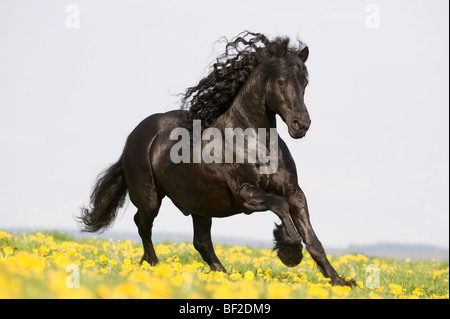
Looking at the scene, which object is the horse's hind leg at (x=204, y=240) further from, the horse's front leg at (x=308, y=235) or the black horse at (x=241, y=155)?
the horse's front leg at (x=308, y=235)

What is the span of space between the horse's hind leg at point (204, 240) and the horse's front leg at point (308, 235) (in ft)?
6.35

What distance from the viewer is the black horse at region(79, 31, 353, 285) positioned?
22.1ft

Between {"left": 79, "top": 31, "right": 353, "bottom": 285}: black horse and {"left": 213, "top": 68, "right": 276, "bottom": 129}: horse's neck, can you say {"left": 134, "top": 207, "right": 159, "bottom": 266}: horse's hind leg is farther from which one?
{"left": 213, "top": 68, "right": 276, "bottom": 129}: horse's neck

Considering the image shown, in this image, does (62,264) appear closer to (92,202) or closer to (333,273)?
(333,273)

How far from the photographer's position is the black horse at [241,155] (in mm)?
6738

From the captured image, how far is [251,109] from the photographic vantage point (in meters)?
7.11

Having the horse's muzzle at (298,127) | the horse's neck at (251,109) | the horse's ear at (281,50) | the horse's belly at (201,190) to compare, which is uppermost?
the horse's ear at (281,50)

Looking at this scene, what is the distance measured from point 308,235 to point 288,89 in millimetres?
1595

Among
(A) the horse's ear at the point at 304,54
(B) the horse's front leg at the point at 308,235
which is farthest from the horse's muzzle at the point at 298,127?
(A) the horse's ear at the point at 304,54

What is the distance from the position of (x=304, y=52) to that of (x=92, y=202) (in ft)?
14.5

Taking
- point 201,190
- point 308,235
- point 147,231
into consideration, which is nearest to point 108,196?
point 147,231

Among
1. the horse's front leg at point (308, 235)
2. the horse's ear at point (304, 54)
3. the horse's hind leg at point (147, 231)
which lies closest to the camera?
the horse's front leg at point (308, 235)

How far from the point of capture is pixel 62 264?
4.91 m
